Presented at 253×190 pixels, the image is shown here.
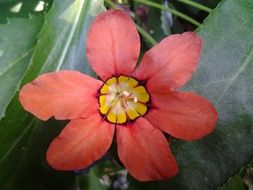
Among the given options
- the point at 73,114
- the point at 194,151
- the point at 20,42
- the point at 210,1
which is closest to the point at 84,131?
the point at 73,114

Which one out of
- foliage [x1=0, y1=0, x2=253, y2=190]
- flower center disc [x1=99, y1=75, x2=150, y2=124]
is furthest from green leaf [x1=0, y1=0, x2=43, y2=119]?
flower center disc [x1=99, y1=75, x2=150, y2=124]

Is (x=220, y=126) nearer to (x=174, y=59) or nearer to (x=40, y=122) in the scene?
(x=174, y=59)

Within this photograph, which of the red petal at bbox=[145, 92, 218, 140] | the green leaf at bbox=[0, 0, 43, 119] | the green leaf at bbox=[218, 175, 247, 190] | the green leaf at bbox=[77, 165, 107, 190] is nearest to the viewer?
the red petal at bbox=[145, 92, 218, 140]

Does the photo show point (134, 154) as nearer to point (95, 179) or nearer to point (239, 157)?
point (239, 157)

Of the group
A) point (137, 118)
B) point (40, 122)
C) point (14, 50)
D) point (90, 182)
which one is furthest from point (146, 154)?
point (90, 182)

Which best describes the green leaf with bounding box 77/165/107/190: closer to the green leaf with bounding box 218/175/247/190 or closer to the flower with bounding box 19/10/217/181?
the green leaf with bounding box 218/175/247/190

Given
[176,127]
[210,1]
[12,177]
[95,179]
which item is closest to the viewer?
[176,127]

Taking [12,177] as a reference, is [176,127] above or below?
above
